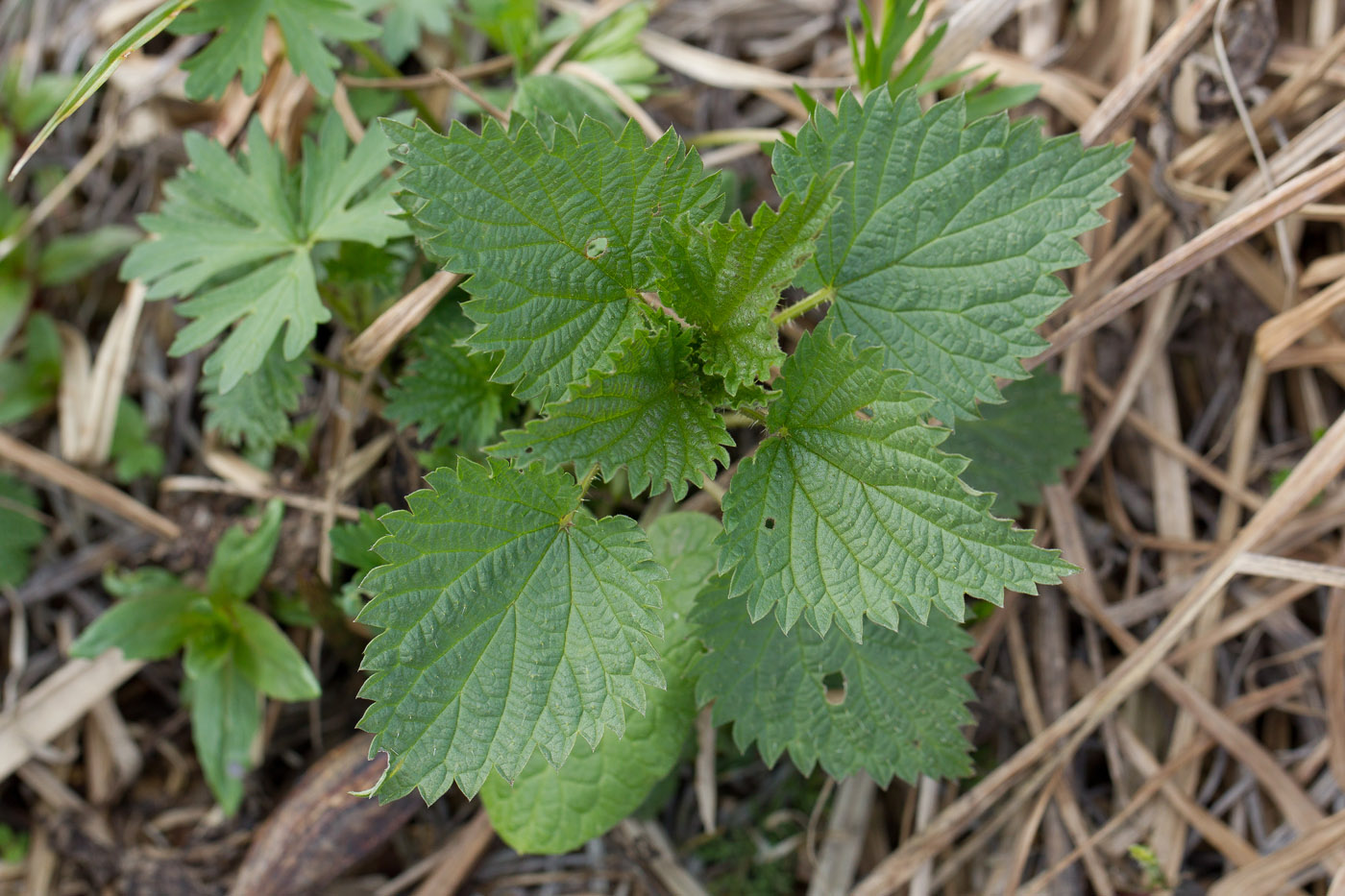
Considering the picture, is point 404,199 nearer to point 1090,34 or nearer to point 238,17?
point 238,17

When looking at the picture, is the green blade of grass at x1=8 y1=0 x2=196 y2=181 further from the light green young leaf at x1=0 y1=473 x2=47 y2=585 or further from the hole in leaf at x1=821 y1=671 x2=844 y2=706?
the hole in leaf at x1=821 y1=671 x2=844 y2=706

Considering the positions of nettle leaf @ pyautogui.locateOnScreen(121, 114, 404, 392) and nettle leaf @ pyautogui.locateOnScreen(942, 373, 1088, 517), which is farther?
nettle leaf @ pyautogui.locateOnScreen(942, 373, 1088, 517)

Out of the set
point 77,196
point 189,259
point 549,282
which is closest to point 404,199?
point 549,282

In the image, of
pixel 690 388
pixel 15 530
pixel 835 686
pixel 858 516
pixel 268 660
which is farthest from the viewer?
pixel 15 530

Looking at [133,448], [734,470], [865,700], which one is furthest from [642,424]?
[133,448]

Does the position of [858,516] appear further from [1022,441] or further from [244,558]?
[244,558]

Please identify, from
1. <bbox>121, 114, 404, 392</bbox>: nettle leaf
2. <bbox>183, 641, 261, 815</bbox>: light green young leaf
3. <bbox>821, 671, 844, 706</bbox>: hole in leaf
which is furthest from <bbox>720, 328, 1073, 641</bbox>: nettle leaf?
<bbox>183, 641, 261, 815</bbox>: light green young leaf
